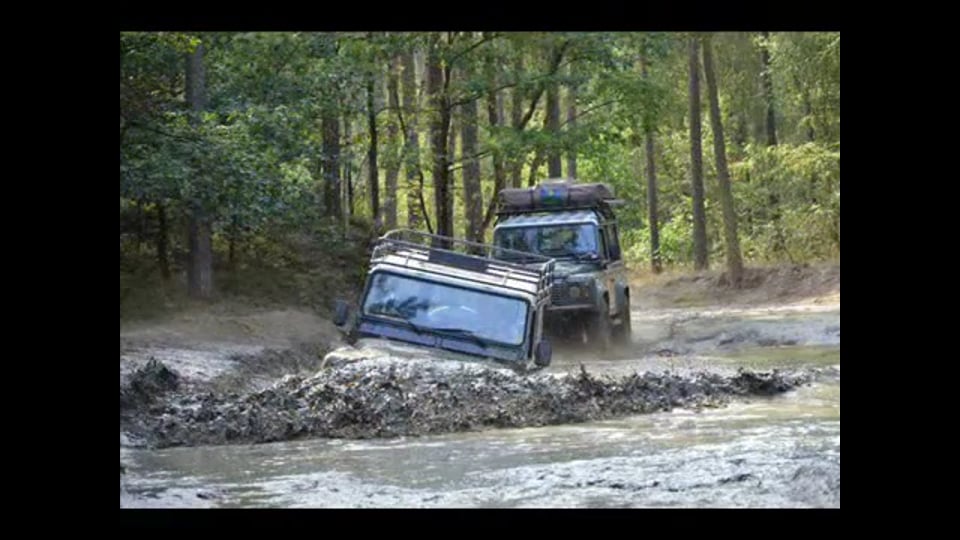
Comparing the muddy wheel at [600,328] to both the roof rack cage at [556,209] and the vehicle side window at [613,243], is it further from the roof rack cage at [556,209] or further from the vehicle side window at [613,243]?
the roof rack cage at [556,209]

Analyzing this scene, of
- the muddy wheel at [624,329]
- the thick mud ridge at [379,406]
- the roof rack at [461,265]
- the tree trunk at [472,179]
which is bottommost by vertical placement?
the thick mud ridge at [379,406]

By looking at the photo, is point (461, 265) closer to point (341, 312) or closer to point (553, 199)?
point (341, 312)

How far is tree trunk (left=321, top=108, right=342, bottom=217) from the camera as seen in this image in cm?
2428

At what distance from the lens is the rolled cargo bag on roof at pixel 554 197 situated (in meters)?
18.9

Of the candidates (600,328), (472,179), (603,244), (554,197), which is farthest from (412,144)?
(600,328)

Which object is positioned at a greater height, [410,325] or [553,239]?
[553,239]

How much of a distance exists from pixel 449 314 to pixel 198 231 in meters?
8.85

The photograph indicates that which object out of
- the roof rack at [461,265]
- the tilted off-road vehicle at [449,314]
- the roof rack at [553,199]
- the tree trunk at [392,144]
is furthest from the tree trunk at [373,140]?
the tilted off-road vehicle at [449,314]

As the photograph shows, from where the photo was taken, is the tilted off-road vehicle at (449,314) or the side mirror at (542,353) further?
the tilted off-road vehicle at (449,314)

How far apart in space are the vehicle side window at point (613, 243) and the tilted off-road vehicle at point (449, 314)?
5.92m

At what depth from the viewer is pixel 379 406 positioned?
11320 millimetres
